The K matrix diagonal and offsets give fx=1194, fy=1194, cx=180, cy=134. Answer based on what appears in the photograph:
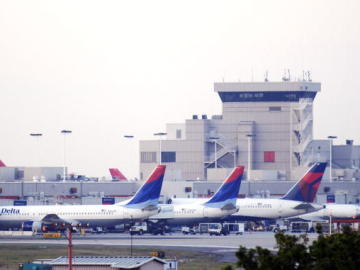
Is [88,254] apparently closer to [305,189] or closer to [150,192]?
[150,192]

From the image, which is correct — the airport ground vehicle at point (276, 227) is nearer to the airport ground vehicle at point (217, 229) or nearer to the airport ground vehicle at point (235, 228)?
the airport ground vehicle at point (235, 228)

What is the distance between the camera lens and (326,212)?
171500 mm

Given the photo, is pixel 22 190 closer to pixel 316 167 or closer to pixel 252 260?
pixel 316 167

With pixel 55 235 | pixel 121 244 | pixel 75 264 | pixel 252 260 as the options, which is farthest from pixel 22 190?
pixel 252 260

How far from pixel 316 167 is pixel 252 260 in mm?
103085

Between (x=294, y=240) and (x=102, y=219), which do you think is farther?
(x=102, y=219)

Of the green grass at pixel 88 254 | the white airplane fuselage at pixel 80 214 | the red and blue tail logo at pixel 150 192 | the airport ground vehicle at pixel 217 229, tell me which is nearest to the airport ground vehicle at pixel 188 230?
the airport ground vehicle at pixel 217 229

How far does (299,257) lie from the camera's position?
61.7 metres

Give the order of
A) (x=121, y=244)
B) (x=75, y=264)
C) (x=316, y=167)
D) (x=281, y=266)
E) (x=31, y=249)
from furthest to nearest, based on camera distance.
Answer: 1. (x=316, y=167)
2. (x=121, y=244)
3. (x=31, y=249)
4. (x=75, y=264)
5. (x=281, y=266)

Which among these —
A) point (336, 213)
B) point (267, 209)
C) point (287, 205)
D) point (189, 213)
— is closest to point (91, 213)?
point (189, 213)

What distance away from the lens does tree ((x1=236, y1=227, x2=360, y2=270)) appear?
61.2 m

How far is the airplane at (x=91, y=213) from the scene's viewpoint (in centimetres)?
14650

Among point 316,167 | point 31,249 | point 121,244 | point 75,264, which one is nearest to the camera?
point 75,264

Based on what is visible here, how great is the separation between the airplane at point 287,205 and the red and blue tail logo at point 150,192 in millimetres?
16089
